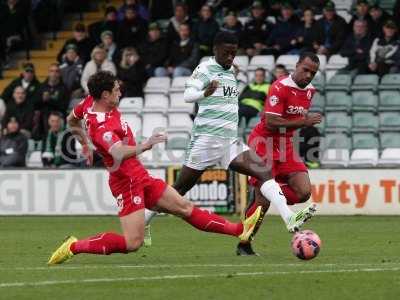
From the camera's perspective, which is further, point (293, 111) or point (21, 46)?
point (21, 46)

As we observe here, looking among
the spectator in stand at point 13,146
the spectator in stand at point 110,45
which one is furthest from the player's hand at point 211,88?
the spectator in stand at point 110,45

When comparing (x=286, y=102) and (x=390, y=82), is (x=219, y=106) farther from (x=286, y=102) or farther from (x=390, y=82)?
(x=390, y=82)

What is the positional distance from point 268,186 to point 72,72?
564 inches

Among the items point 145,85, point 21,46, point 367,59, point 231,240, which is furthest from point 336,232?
point 21,46

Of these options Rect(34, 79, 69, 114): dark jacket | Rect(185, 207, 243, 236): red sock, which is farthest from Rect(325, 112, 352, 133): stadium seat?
Rect(185, 207, 243, 236): red sock

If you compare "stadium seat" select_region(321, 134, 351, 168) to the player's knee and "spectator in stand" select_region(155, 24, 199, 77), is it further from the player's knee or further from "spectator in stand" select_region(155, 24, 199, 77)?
the player's knee

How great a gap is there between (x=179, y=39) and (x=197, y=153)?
42.2ft

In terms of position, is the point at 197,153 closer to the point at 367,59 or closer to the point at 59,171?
the point at 59,171

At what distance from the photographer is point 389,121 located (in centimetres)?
2467

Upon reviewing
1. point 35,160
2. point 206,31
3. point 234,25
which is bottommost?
point 35,160

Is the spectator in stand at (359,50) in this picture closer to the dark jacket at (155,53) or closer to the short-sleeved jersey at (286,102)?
the dark jacket at (155,53)

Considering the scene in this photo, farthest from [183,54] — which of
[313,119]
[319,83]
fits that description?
[313,119]

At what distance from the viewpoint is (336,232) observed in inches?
720

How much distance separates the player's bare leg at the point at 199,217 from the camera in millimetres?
13031
